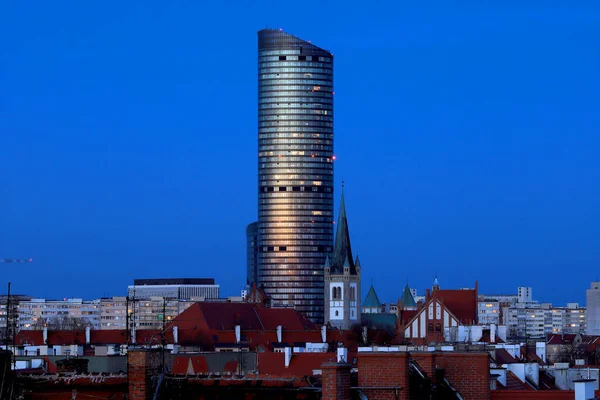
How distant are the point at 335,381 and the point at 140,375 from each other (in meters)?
4.62

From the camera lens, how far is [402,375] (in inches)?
1157

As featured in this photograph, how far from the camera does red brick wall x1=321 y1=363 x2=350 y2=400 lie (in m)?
28.6

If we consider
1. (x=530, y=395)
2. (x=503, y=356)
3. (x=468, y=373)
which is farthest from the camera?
(x=503, y=356)

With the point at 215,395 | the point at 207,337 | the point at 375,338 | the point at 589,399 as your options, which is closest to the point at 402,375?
the point at 215,395

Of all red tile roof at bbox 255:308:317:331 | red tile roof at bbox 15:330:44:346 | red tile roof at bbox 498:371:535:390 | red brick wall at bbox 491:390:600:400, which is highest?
red tile roof at bbox 255:308:317:331

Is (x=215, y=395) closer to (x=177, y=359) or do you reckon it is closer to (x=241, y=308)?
(x=177, y=359)

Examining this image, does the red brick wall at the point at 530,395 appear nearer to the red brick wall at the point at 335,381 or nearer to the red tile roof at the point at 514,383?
the red brick wall at the point at 335,381

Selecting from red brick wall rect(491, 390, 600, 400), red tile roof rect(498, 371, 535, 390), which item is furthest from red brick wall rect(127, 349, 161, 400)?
red tile roof rect(498, 371, 535, 390)

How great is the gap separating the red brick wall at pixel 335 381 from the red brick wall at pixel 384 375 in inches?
22.0

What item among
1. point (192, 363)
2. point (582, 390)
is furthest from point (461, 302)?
point (582, 390)

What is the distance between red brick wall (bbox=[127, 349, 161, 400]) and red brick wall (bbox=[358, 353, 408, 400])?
451 centimetres

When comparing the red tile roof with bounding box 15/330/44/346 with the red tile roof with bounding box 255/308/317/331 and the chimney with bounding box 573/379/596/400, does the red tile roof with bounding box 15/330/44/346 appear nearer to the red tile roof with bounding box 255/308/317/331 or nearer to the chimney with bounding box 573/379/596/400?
the red tile roof with bounding box 255/308/317/331

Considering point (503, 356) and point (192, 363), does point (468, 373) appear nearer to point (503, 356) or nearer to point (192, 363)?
point (503, 356)

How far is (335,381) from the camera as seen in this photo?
28.6m
